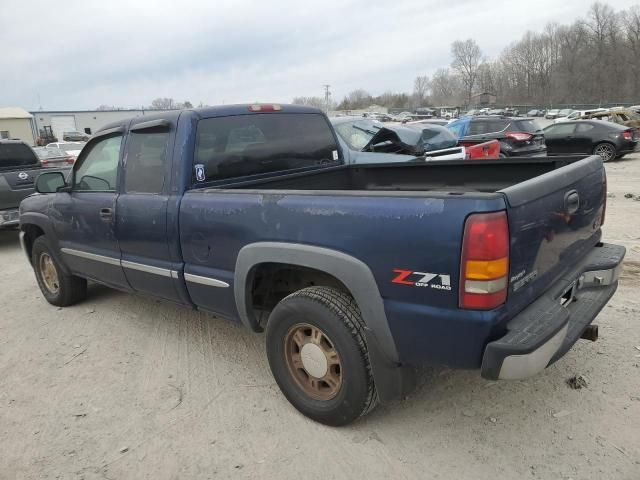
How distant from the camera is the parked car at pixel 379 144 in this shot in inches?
300

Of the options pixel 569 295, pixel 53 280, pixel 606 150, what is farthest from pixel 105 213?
pixel 606 150

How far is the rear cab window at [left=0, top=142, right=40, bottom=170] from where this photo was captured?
358 inches

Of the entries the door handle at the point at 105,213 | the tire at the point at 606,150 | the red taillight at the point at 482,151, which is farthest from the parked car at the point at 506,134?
the door handle at the point at 105,213

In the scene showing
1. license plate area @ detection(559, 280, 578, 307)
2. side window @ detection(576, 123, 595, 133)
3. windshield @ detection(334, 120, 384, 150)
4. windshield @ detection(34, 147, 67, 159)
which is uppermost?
windshield @ detection(34, 147, 67, 159)

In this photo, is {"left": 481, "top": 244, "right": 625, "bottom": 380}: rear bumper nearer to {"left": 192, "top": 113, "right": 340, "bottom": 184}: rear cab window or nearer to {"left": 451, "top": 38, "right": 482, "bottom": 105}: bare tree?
{"left": 192, "top": 113, "right": 340, "bottom": 184}: rear cab window

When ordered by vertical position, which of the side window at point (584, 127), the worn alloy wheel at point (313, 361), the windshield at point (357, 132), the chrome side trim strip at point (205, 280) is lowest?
the worn alloy wheel at point (313, 361)

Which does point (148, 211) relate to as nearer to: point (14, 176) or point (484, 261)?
point (484, 261)

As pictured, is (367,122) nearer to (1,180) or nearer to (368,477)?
(1,180)

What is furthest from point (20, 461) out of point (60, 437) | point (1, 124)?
point (1, 124)

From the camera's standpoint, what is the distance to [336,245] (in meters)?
2.59

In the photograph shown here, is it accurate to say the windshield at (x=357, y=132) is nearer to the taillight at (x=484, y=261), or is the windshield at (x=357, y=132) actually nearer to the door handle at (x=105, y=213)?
the door handle at (x=105, y=213)

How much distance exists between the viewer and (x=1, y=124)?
55.5 meters

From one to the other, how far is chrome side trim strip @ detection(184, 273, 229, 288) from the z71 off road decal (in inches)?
51.7

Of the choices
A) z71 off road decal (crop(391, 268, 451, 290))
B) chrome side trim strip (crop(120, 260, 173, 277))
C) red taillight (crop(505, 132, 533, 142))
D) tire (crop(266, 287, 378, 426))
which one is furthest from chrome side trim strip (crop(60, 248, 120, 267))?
red taillight (crop(505, 132, 533, 142))
